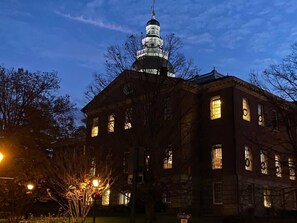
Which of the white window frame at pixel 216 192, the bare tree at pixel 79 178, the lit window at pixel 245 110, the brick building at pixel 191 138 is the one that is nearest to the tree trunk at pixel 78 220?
the bare tree at pixel 79 178

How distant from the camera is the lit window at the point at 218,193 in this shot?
129ft

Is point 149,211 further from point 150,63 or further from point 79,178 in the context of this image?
point 150,63

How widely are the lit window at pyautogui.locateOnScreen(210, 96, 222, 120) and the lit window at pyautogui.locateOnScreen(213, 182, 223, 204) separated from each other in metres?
6.42

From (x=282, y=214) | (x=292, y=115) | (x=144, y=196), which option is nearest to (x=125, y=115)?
(x=144, y=196)

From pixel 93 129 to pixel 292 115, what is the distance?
115ft

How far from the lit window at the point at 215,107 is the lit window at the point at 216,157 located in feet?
9.67

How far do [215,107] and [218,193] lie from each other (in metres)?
8.31

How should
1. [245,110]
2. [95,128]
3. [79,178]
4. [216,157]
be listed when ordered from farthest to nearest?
[95,128]
[245,110]
[216,157]
[79,178]

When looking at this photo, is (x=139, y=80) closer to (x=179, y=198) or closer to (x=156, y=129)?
(x=156, y=129)

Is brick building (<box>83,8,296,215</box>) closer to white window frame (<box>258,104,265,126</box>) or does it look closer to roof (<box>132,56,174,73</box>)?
roof (<box>132,56,174,73</box>)

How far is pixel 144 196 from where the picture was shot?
2673 cm

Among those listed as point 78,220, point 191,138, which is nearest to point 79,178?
point 78,220

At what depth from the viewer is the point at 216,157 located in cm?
4094

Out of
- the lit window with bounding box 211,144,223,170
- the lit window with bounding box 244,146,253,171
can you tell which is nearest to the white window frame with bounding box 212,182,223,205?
the lit window with bounding box 211,144,223,170
